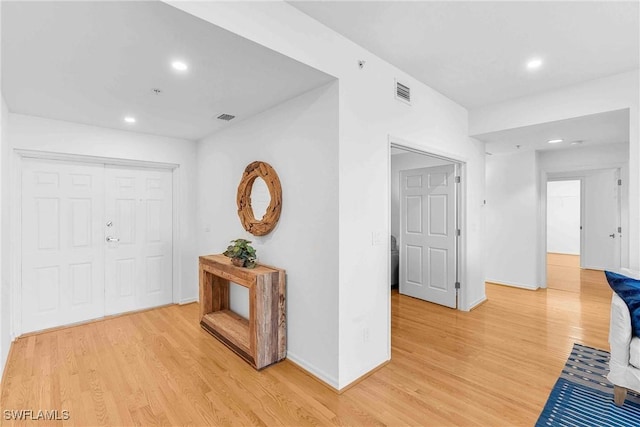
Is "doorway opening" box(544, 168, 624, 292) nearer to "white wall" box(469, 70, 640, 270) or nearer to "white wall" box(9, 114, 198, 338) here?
"white wall" box(469, 70, 640, 270)

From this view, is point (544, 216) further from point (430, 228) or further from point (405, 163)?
point (405, 163)

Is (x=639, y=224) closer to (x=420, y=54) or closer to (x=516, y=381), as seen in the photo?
(x=516, y=381)

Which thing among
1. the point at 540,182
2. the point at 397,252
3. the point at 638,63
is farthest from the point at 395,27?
the point at 540,182

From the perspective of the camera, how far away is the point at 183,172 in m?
4.34

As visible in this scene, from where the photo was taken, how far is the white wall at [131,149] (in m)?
3.16

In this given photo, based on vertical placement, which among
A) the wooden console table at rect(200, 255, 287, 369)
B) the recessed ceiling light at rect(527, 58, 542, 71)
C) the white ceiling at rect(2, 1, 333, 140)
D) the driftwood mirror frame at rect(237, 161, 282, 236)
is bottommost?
the wooden console table at rect(200, 255, 287, 369)

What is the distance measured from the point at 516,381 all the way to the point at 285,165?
261cm

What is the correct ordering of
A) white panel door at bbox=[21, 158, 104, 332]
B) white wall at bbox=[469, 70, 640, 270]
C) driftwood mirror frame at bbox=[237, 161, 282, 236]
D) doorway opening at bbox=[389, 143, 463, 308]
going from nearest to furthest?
white wall at bbox=[469, 70, 640, 270] → driftwood mirror frame at bbox=[237, 161, 282, 236] → white panel door at bbox=[21, 158, 104, 332] → doorway opening at bbox=[389, 143, 463, 308]

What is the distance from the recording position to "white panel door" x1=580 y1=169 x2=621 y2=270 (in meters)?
→ 6.08

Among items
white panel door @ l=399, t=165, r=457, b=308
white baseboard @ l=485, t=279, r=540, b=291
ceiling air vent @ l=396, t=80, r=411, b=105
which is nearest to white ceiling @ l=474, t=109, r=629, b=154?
white panel door @ l=399, t=165, r=457, b=308

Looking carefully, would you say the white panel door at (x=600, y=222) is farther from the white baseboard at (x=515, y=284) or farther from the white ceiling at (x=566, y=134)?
the white baseboard at (x=515, y=284)

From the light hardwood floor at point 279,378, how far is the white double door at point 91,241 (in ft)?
1.15

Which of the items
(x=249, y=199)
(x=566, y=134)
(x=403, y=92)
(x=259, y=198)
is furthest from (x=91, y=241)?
(x=566, y=134)

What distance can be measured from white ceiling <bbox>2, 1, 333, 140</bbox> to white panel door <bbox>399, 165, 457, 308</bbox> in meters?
2.57
